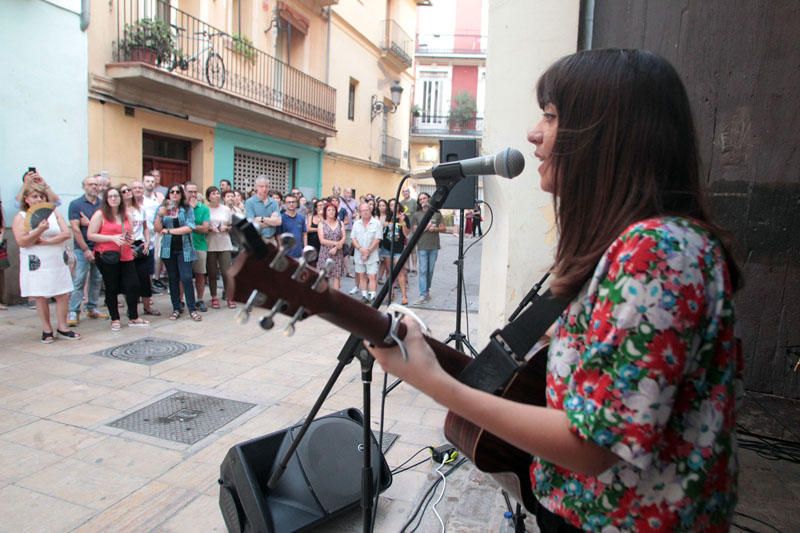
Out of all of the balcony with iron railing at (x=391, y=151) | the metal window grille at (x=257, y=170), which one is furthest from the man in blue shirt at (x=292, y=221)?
the balcony with iron railing at (x=391, y=151)

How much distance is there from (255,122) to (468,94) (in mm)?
17948

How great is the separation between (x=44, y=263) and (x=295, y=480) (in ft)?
15.2

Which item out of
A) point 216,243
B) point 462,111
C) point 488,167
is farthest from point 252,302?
point 462,111

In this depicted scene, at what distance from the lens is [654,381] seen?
86 centimetres

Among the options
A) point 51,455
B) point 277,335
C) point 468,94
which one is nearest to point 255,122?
point 277,335

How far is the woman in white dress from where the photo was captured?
550 centimetres

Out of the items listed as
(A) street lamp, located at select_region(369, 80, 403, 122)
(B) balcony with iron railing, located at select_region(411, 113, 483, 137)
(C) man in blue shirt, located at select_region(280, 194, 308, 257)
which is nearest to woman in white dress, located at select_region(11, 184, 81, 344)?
(C) man in blue shirt, located at select_region(280, 194, 308, 257)

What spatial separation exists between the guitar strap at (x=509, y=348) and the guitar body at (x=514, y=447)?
0.09 feet

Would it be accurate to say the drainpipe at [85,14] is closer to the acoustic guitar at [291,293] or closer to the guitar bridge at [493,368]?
the acoustic guitar at [291,293]

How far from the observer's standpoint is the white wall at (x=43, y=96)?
7.27 metres

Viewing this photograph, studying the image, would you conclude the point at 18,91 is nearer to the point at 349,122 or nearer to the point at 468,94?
the point at 349,122

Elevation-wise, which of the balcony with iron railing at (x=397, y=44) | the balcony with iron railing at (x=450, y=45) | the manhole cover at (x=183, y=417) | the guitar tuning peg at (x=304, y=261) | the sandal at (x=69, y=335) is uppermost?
the balcony with iron railing at (x=450, y=45)

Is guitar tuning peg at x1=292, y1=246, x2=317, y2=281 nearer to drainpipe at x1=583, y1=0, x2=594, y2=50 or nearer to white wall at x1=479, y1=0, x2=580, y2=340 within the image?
white wall at x1=479, y1=0, x2=580, y2=340

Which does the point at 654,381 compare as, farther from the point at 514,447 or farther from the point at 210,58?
the point at 210,58
